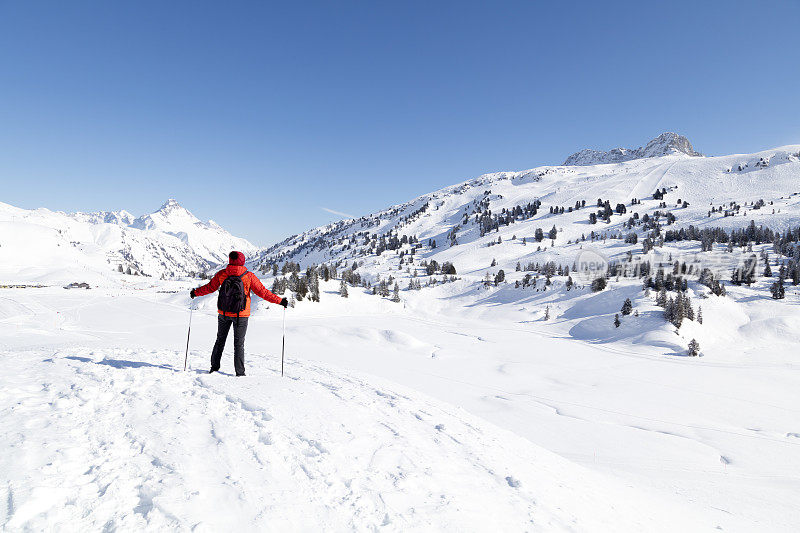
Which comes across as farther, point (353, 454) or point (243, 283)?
point (243, 283)

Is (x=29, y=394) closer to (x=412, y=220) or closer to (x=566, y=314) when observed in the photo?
(x=566, y=314)

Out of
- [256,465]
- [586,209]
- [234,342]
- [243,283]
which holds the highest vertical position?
[586,209]

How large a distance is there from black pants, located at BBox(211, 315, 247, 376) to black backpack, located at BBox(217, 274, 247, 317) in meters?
0.21

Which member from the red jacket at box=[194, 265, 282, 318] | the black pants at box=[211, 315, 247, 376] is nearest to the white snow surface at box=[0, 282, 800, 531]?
the black pants at box=[211, 315, 247, 376]

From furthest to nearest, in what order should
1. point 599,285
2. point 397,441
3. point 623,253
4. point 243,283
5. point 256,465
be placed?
point 623,253 < point 599,285 < point 243,283 < point 397,441 < point 256,465

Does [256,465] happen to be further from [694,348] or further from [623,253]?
[623,253]

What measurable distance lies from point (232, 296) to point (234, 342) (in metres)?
1.03

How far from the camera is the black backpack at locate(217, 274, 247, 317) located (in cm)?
758

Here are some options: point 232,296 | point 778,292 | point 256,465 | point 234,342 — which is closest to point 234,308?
point 232,296

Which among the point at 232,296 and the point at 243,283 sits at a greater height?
the point at 243,283

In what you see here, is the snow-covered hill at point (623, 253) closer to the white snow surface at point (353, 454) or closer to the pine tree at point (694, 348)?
the pine tree at point (694, 348)

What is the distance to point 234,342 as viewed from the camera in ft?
24.5

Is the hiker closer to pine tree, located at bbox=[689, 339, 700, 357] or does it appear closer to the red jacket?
the red jacket

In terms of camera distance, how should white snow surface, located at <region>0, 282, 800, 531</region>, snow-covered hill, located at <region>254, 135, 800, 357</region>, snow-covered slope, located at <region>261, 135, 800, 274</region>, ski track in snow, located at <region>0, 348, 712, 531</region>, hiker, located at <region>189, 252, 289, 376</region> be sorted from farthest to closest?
snow-covered slope, located at <region>261, 135, 800, 274</region> → snow-covered hill, located at <region>254, 135, 800, 357</region> → hiker, located at <region>189, 252, 289, 376</region> → white snow surface, located at <region>0, 282, 800, 531</region> → ski track in snow, located at <region>0, 348, 712, 531</region>
